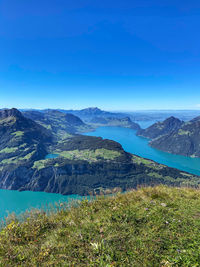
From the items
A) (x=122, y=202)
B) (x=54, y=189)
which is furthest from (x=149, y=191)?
(x=54, y=189)

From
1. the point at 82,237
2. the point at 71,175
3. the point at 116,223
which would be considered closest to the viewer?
the point at 82,237

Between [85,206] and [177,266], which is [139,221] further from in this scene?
[85,206]

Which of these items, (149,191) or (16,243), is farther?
(149,191)

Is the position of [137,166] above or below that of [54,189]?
above

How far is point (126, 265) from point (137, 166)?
188 metres

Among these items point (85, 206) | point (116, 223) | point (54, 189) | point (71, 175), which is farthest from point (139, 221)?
point (71, 175)

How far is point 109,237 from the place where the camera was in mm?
3641

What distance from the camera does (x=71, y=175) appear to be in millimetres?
169375

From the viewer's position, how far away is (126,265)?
299cm

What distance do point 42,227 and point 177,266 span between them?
429cm

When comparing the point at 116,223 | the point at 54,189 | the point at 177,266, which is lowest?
the point at 54,189

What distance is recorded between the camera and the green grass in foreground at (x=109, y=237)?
3.14 meters

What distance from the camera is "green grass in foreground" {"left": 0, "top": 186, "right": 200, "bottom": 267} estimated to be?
314 centimetres

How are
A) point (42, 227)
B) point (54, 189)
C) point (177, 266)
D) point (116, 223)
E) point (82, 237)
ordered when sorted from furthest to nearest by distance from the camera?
point (54, 189)
point (42, 227)
point (116, 223)
point (82, 237)
point (177, 266)
